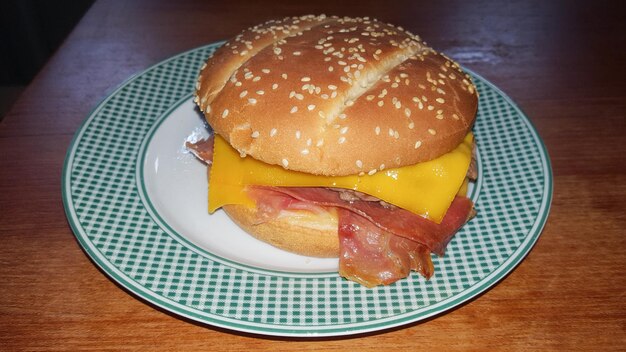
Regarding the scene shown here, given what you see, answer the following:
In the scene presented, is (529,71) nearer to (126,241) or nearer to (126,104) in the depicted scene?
(126,104)

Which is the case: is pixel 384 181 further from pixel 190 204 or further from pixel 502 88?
pixel 502 88

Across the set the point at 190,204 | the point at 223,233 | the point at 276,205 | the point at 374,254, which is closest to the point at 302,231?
the point at 276,205

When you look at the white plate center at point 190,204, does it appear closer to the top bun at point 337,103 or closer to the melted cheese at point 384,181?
the melted cheese at point 384,181

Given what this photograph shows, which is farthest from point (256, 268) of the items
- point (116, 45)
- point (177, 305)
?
point (116, 45)

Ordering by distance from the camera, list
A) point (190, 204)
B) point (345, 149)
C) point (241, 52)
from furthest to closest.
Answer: point (190, 204) → point (241, 52) → point (345, 149)

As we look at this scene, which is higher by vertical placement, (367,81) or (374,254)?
(367,81)
